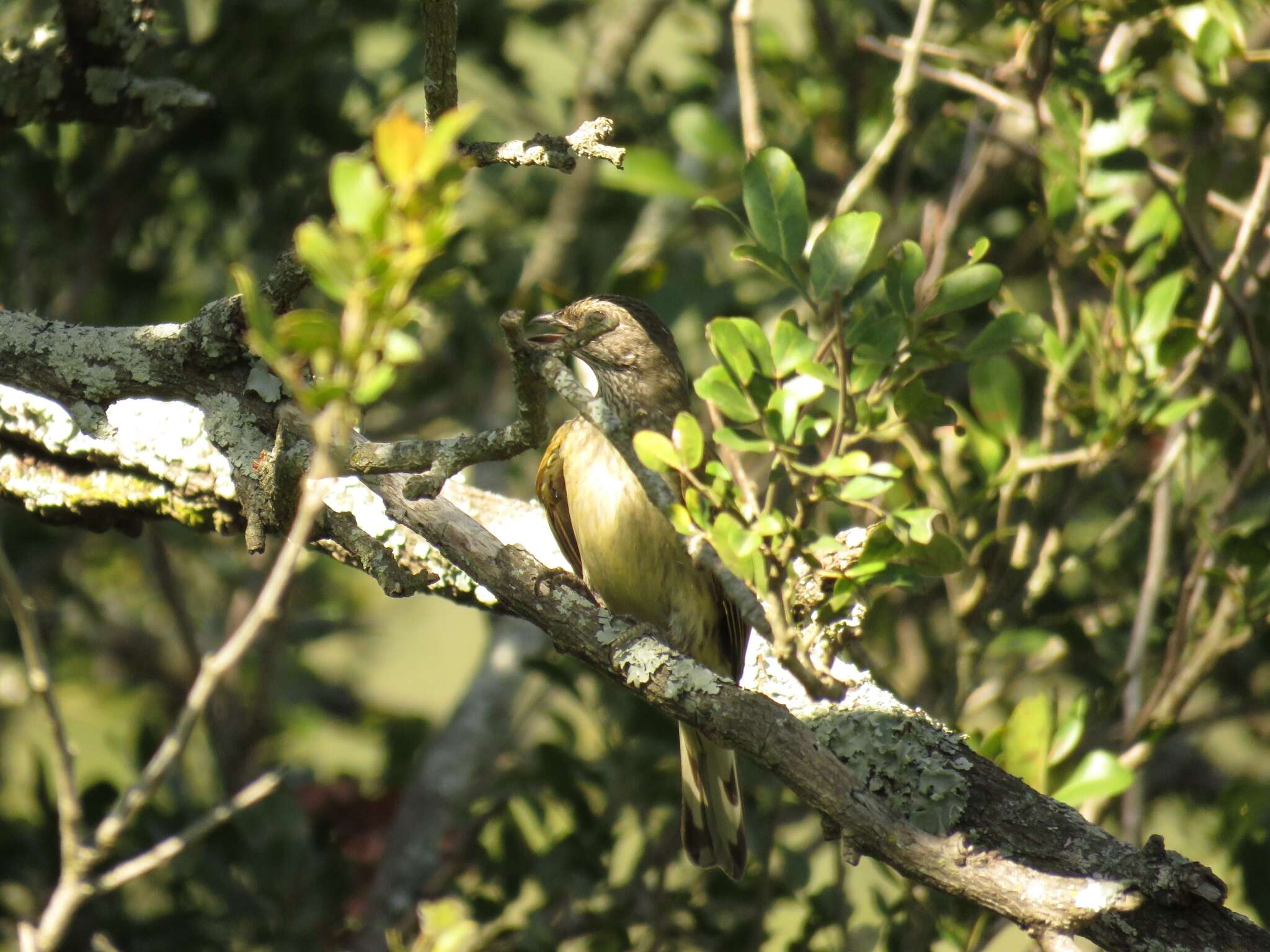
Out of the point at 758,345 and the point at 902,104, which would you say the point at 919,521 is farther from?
the point at 902,104

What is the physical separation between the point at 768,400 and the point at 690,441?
22 cm

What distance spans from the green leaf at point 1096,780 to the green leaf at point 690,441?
4.54 ft

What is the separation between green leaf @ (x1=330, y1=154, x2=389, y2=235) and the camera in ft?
4.42

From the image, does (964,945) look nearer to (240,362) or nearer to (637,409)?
(637,409)

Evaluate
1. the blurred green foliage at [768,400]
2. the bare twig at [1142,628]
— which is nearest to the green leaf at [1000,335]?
the blurred green foliage at [768,400]

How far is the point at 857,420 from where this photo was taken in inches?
90.9

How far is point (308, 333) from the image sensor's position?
4.62ft

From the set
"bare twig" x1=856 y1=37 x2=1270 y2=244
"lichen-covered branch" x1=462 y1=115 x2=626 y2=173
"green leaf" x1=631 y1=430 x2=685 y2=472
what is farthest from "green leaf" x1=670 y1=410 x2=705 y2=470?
"bare twig" x1=856 y1=37 x2=1270 y2=244

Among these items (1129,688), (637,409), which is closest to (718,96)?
(637,409)

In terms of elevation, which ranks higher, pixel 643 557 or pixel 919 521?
pixel 919 521

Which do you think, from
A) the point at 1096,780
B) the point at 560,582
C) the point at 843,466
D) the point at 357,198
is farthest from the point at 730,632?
the point at 357,198

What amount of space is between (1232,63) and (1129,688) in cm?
270

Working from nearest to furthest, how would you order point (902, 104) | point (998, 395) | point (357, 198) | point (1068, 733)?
point (357, 198)
point (1068, 733)
point (902, 104)
point (998, 395)

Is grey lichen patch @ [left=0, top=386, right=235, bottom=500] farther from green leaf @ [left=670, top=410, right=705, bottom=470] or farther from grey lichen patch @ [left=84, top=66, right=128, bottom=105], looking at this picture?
green leaf @ [left=670, top=410, right=705, bottom=470]
